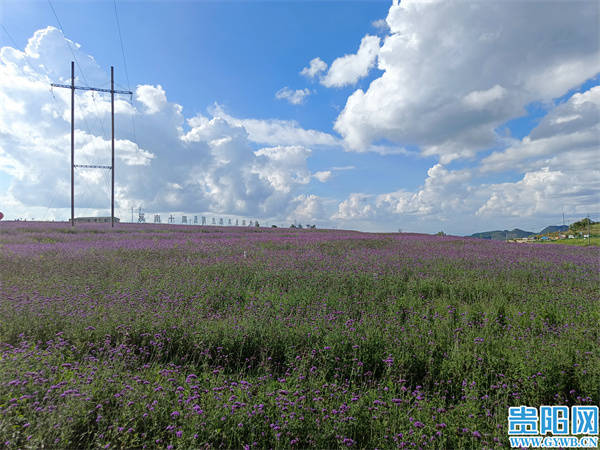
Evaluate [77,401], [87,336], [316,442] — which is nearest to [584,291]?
[316,442]

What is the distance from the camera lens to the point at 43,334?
3906 mm

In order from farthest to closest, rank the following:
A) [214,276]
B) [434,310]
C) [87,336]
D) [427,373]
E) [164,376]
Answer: [214,276]
[434,310]
[87,336]
[427,373]
[164,376]

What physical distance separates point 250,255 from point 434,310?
262 inches

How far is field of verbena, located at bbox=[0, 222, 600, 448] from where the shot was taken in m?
2.27

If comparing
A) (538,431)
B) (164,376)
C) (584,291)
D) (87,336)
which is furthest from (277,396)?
(584,291)

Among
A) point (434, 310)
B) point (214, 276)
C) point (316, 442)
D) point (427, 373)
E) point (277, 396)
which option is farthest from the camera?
point (214, 276)

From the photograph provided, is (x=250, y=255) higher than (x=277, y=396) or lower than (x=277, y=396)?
higher

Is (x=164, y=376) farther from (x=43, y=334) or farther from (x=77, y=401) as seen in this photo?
(x=43, y=334)

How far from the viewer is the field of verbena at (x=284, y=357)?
2.27 meters

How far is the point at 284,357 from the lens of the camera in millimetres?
3639

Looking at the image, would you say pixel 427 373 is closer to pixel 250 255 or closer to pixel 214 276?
pixel 214 276

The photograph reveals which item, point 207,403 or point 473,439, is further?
point 207,403

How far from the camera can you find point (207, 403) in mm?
2514

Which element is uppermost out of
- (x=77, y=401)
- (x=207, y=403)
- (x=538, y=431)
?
(x=77, y=401)
